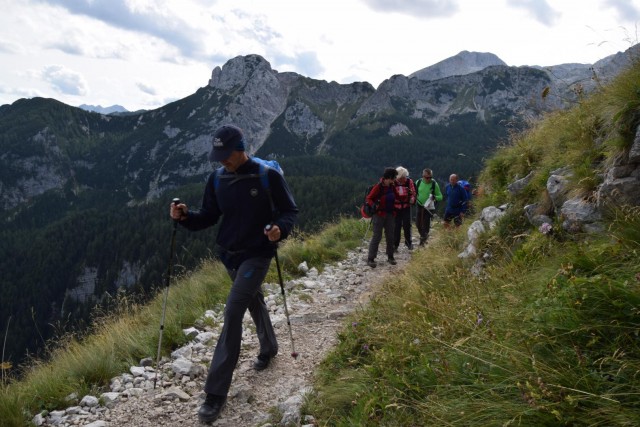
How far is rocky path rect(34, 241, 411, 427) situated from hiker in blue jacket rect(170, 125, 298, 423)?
431 millimetres

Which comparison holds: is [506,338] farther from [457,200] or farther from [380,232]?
[457,200]

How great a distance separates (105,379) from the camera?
526 centimetres

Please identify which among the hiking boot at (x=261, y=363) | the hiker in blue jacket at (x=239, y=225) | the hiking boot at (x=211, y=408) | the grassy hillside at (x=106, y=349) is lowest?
the hiking boot at (x=261, y=363)

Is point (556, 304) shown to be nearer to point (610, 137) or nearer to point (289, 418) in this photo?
point (289, 418)

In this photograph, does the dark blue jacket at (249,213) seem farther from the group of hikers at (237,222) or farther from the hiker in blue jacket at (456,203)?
the hiker in blue jacket at (456,203)

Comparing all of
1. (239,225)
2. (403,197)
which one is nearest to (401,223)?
(403,197)

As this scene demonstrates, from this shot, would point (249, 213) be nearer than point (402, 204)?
Yes

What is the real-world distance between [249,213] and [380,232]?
22.9 ft

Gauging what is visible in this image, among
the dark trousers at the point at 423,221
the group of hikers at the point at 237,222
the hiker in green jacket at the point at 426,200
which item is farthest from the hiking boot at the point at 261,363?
the dark trousers at the point at 423,221

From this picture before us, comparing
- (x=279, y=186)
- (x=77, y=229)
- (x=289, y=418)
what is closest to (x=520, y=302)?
(x=289, y=418)

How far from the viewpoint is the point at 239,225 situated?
4.76 m

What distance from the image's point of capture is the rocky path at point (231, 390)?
4406 mm

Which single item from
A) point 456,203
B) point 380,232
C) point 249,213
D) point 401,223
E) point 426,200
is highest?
point 249,213

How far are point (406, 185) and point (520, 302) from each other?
30.3 feet
